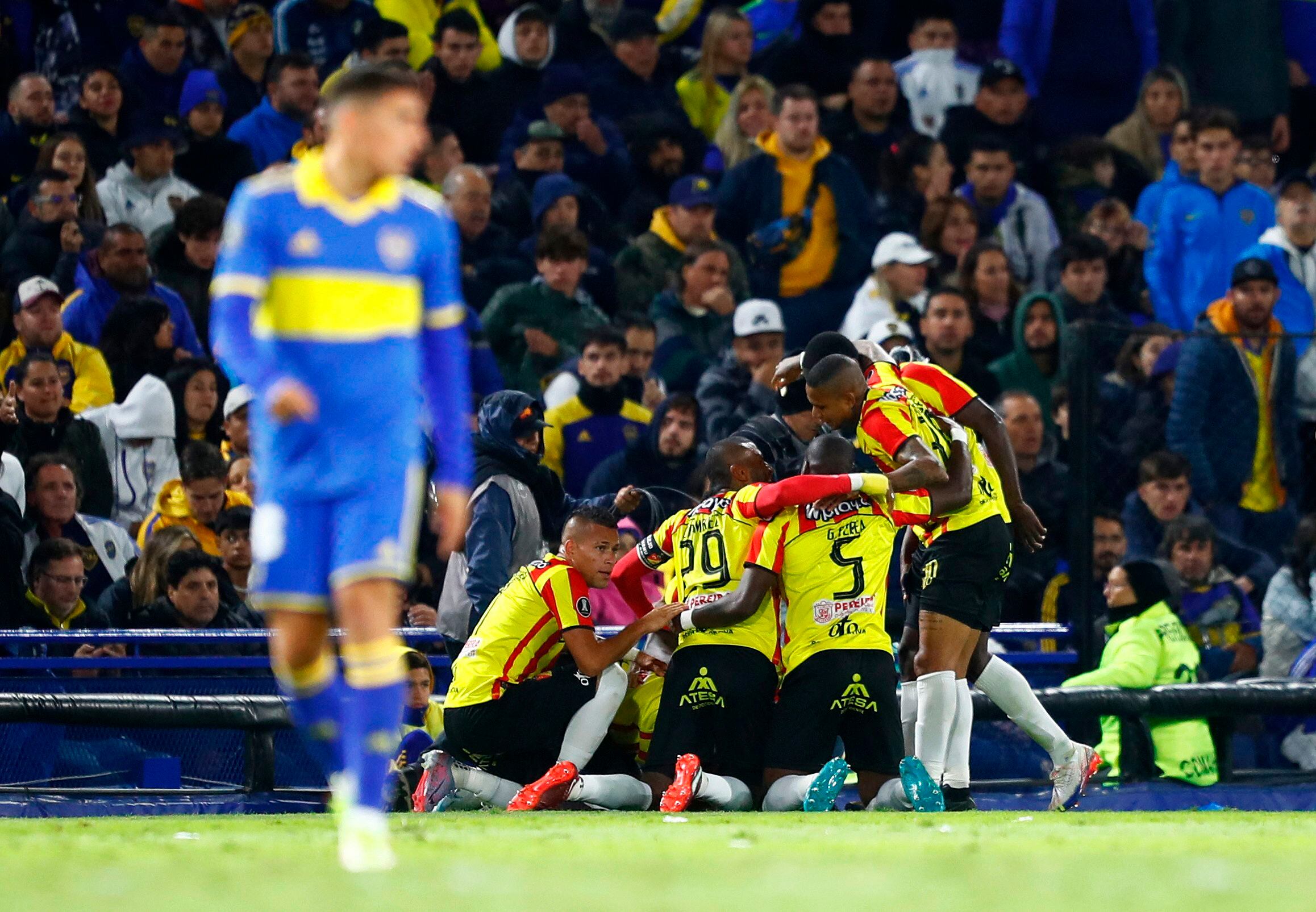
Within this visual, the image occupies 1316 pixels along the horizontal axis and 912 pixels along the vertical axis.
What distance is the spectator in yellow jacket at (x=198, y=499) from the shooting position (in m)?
10.4

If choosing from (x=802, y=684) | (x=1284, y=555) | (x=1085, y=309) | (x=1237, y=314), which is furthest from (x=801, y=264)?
(x=802, y=684)

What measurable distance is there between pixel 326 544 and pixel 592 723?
3.43 meters

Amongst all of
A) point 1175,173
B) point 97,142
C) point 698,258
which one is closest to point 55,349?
point 97,142

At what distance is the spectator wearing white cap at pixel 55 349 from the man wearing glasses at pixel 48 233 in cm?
47

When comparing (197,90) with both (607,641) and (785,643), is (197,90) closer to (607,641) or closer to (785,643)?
(607,641)

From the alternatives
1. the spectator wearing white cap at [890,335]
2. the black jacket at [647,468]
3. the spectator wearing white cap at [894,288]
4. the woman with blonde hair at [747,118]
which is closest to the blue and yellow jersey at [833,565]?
the spectator wearing white cap at [890,335]

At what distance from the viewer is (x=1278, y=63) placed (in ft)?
52.2

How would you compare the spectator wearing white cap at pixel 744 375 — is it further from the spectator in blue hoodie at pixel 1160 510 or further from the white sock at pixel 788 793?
the white sock at pixel 788 793

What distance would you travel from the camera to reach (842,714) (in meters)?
8.09

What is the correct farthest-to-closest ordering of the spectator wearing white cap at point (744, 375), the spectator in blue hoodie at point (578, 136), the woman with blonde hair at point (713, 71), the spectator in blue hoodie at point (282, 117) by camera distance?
the woman with blonde hair at point (713, 71) → the spectator in blue hoodie at point (578, 136) → the spectator in blue hoodie at point (282, 117) → the spectator wearing white cap at point (744, 375)

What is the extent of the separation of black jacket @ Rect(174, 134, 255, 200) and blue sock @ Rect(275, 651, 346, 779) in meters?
8.35

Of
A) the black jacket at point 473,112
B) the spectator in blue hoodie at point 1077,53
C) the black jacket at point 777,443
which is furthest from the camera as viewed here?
the spectator in blue hoodie at point 1077,53

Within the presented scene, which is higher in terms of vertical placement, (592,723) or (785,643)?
(785,643)

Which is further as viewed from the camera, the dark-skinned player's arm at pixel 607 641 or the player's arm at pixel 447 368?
the dark-skinned player's arm at pixel 607 641
